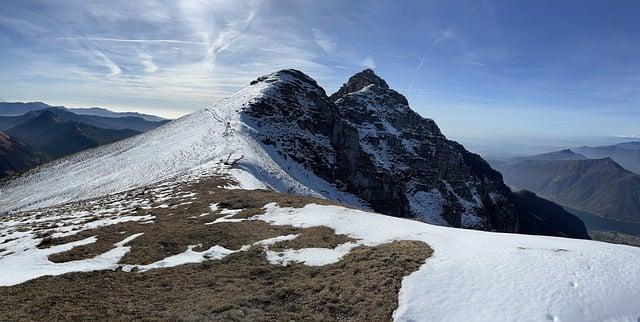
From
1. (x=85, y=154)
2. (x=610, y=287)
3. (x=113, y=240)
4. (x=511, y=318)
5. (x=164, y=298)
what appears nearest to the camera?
(x=511, y=318)

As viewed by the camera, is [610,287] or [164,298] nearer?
[610,287]

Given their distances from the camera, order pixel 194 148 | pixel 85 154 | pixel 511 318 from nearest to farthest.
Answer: pixel 511 318
pixel 194 148
pixel 85 154

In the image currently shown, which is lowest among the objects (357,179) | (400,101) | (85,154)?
(357,179)

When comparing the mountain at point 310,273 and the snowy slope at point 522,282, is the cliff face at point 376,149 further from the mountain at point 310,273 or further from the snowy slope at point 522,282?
the snowy slope at point 522,282

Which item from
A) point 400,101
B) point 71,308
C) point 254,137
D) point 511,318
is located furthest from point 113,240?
point 400,101

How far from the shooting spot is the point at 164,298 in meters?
15.1

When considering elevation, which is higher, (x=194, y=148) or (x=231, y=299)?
(x=194, y=148)

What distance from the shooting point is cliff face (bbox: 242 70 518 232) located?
86119 mm

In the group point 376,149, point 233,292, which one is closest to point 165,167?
point 233,292

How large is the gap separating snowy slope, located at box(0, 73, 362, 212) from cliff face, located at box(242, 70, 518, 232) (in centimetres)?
642

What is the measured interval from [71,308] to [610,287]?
19.4m

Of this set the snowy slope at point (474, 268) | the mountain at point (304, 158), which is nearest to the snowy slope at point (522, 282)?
the snowy slope at point (474, 268)

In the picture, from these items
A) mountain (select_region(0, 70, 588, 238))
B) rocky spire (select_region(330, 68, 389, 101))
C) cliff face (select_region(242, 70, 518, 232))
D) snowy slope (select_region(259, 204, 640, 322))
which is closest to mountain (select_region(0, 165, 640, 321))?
snowy slope (select_region(259, 204, 640, 322))

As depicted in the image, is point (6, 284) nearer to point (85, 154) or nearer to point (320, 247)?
point (320, 247)
